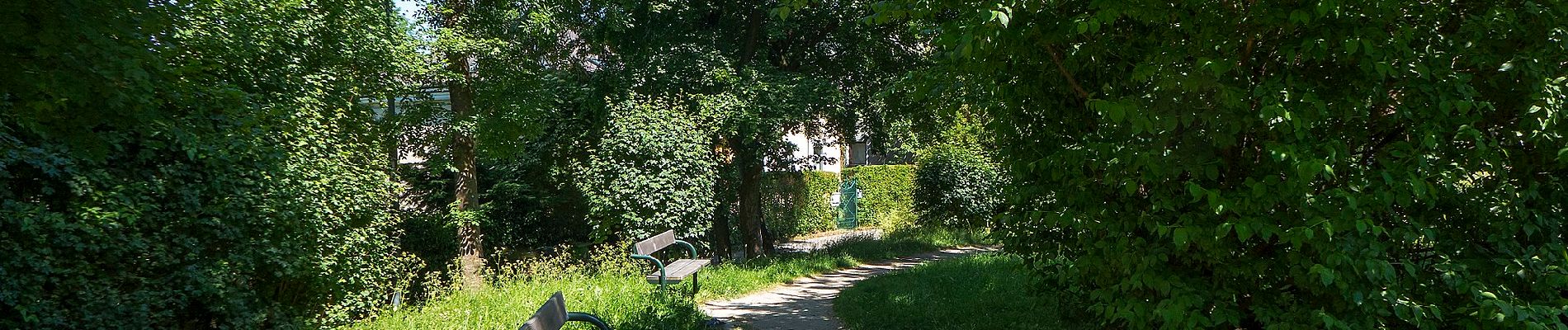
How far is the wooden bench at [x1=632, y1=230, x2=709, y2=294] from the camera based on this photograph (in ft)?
29.4

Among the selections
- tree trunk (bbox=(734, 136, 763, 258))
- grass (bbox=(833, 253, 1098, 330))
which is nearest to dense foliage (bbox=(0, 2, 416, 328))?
grass (bbox=(833, 253, 1098, 330))

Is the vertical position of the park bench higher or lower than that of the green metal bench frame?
lower

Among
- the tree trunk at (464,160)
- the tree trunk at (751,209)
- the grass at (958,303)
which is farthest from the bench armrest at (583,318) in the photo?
the tree trunk at (751,209)

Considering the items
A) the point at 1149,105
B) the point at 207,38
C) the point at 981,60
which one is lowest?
the point at 1149,105

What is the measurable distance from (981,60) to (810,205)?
1739 cm

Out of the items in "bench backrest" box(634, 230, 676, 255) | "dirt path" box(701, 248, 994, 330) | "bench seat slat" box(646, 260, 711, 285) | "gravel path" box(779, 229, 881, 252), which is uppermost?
"gravel path" box(779, 229, 881, 252)

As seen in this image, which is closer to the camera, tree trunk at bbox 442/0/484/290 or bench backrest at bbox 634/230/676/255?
bench backrest at bbox 634/230/676/255

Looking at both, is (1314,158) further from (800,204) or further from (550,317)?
(800,204)

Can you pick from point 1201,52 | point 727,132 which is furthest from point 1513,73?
point 727,132

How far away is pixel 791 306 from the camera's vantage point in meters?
9.91

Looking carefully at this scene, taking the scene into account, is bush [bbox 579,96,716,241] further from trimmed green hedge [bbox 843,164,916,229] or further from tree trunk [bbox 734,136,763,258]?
trimmed green hedge [bbox 843,164,916,229]

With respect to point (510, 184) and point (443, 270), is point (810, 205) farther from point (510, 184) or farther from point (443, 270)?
point (443, 270)

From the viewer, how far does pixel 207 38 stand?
296 inches

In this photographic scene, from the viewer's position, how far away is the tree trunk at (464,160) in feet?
42.7
